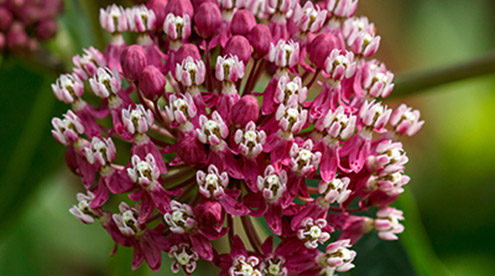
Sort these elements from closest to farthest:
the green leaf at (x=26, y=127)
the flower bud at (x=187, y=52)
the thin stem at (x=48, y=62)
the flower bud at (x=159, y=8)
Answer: the flower bud at (x=187, y=52), the flower bud at (x=159, y=8), the thin stem at (x=48, y=62), the green leaf at (x=26, y=127)

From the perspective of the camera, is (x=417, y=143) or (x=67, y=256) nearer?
(x=67, y=256)

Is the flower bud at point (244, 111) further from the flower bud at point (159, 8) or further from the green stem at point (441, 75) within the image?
the green stem at point (441, 75)

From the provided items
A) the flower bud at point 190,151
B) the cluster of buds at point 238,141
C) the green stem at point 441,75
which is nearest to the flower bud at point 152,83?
the cluster of buds at point 238,141

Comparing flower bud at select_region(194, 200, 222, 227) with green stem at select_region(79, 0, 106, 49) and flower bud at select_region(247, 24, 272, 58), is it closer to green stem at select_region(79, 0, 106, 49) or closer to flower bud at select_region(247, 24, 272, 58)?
flower bud at select_region(247, 24, 272, 58)

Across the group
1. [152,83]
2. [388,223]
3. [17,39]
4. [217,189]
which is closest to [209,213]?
[217,189]

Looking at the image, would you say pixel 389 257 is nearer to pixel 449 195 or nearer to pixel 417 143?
pixel 449 195

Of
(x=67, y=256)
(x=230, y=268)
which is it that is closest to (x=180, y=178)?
(x=230, y=268)

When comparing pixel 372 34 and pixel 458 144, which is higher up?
pixel 372 34
